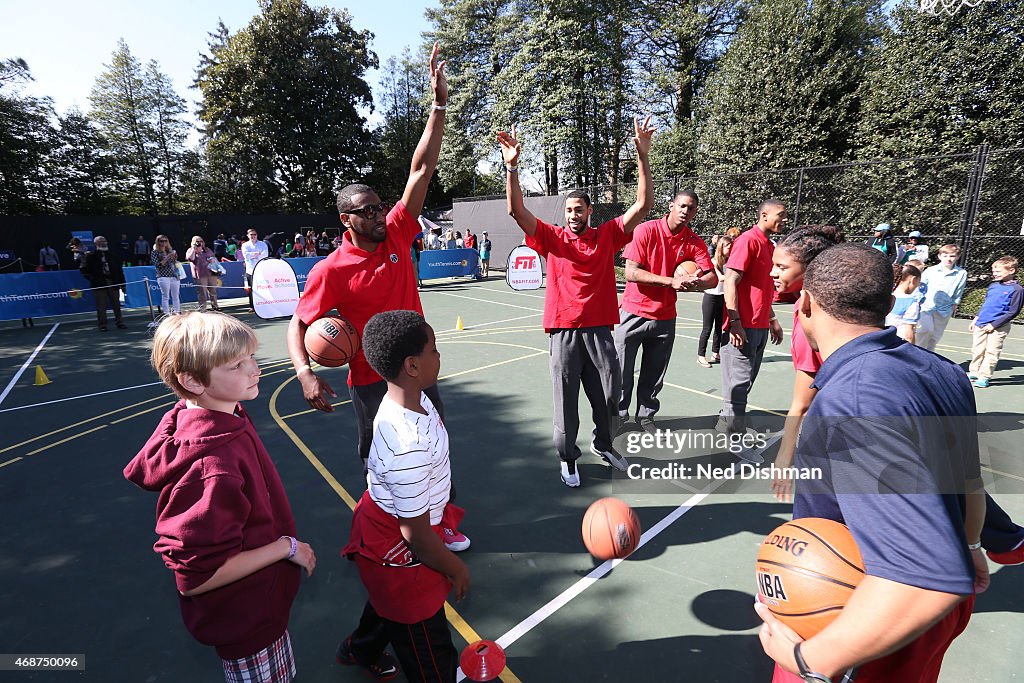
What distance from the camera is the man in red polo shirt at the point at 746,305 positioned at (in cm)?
504

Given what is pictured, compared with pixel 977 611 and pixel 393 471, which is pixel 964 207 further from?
pixel 393 471

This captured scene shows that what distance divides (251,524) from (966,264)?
730 inches

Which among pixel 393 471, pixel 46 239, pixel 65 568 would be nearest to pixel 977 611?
pixel 393 471

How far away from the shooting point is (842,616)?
1257 mm

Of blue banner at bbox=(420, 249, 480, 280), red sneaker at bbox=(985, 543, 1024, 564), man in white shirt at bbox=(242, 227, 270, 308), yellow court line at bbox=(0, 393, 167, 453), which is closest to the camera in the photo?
red sneaker at bbox=(985, 543, 1024, 564)

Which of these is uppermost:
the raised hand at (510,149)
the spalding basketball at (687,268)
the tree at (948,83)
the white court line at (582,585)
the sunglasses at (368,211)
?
the tree at (948,83)

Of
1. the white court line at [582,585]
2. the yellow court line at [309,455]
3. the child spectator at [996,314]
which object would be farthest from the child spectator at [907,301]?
the yellow court line at [309,455]

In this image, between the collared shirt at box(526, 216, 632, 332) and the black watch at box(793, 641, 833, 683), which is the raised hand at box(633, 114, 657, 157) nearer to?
the collared shirt at box(526, 216, 632, 332)

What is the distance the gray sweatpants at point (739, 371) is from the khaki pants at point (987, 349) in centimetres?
Answer: 511

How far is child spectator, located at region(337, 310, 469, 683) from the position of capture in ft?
6.84

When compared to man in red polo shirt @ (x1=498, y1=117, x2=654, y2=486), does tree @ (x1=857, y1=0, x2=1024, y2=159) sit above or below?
above

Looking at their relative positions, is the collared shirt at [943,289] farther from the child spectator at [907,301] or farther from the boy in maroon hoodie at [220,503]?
the boy in maroon hoodie at [220,503]

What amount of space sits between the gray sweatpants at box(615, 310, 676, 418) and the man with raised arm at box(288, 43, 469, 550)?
2.54 meters

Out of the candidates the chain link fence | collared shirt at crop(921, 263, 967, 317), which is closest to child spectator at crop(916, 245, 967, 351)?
collared shirt at crop(921, 263, 967, 317)
